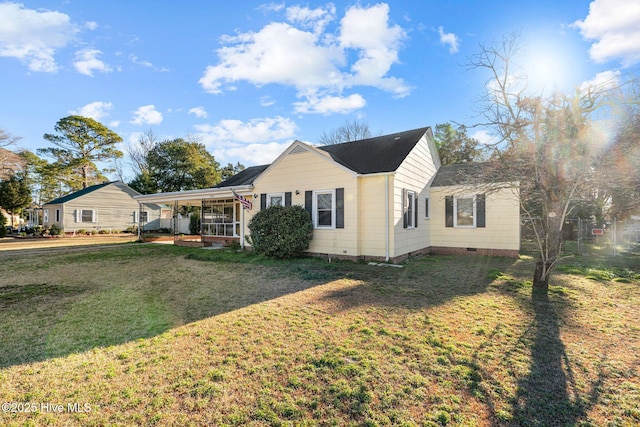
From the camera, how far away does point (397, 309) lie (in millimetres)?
5062

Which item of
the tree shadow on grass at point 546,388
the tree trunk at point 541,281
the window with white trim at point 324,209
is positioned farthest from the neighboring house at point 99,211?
the tree shadow on grass at point 546,388

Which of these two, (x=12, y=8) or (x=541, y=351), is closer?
(x=541, y=351)

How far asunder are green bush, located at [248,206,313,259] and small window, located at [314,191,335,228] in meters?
0.37

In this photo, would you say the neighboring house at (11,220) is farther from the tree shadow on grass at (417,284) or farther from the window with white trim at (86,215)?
the tree shadow on grass at (417,284)

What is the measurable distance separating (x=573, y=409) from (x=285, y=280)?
227 inches

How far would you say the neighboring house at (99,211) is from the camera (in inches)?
995

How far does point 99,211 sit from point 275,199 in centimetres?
2404

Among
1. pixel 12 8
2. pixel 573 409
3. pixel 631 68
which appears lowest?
pixel 573 409

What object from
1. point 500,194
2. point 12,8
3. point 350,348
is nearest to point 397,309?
point 350,348

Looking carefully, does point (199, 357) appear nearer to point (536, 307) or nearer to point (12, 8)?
point (536, 307)

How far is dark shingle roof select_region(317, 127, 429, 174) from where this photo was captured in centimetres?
1018

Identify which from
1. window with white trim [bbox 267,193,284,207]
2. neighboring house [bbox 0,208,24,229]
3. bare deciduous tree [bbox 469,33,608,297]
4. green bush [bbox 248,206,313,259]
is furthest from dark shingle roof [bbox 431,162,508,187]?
neighboring house [bbox 0,208,24,229]

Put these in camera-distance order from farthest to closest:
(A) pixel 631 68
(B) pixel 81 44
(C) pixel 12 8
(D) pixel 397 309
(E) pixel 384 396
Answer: (B) pixel 81 44, (C) pixel 12 8, (A) pixel 631 68, (D) pixel 397 309, (E) pixel 384 396

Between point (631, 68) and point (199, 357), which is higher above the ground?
point (631, 68)
